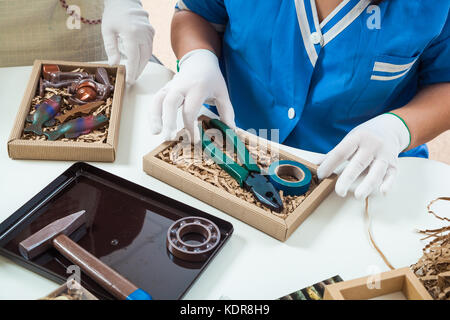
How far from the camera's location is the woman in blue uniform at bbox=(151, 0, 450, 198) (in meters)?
0.90

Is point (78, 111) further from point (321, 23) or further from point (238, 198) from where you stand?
point (321, 23)

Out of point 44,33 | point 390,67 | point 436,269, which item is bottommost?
point 44,33

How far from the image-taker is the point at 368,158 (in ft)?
2.79

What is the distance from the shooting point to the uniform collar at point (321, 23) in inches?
37.1

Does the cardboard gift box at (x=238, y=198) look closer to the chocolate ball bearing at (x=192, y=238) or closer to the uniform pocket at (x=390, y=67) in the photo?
the chocolate ball bearing at (x=192, y=238)

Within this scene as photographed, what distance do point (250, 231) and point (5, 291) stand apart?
39cm

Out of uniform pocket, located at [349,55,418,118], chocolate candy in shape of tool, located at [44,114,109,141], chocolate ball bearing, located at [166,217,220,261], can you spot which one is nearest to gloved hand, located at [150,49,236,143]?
chocolate candy in shape of tool, located at [44,114,109,141]

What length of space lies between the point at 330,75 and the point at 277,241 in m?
0.47

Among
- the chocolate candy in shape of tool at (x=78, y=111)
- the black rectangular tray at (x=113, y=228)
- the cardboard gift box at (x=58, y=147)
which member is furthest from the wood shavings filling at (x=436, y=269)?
the chocolate candy in shape of tool at (x=78, y=111)

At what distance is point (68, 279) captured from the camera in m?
0.61

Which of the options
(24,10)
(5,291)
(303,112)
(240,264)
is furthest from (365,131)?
(24,10)

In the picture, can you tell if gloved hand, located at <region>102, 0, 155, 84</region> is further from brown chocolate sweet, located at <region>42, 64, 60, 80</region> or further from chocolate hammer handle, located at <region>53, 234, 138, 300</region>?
chocolate hammer handle, located at <region>53, 234, 138, 300</region>

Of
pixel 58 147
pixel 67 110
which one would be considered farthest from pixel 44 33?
pixel 58 147
